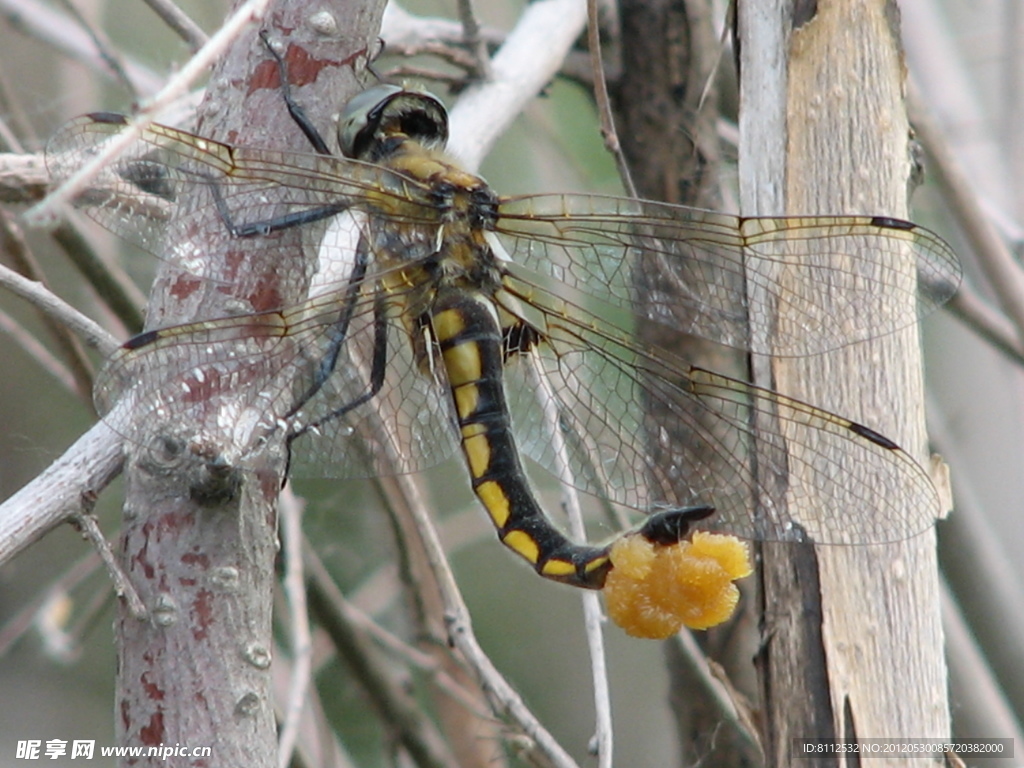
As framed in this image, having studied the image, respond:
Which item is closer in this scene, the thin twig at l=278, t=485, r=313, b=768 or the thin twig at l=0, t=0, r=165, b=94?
the thin twig at l=278, t=485, r=313, b=768

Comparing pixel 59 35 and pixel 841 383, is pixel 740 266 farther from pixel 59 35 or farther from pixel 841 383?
pixel 59 35

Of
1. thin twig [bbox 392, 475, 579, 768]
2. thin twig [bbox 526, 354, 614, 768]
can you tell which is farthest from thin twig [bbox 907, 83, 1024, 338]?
thin twig [bbox 392, 475, 579, 768]

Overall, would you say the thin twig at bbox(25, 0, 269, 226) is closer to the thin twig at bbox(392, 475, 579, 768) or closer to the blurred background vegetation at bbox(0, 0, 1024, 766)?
the thin twig at bbox(392, 475, 579, 768)

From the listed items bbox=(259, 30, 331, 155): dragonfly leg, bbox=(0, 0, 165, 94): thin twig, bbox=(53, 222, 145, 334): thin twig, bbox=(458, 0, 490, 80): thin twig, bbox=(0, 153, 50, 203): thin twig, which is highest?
bbox=(0, 0, 165, 94): thin twig

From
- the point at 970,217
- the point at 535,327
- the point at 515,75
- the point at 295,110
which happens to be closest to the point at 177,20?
the point at 295,110

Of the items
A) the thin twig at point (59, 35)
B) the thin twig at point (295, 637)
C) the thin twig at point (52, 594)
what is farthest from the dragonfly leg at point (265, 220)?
the thin twig at point (52, 594)

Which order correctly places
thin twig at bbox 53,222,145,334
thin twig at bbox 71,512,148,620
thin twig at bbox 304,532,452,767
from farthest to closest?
thin twig at bbox 304,532,452,767
thin twig at bbox 53,222,145,334
thin twig at bbox 71,512,148,620

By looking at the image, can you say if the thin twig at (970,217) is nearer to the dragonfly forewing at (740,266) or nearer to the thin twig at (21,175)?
the dragonfly forewing at (740,266)

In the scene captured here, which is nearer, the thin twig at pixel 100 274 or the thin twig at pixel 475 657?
the thin twig at pixel 475 657

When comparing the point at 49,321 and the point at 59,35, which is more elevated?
the point at 59,35
